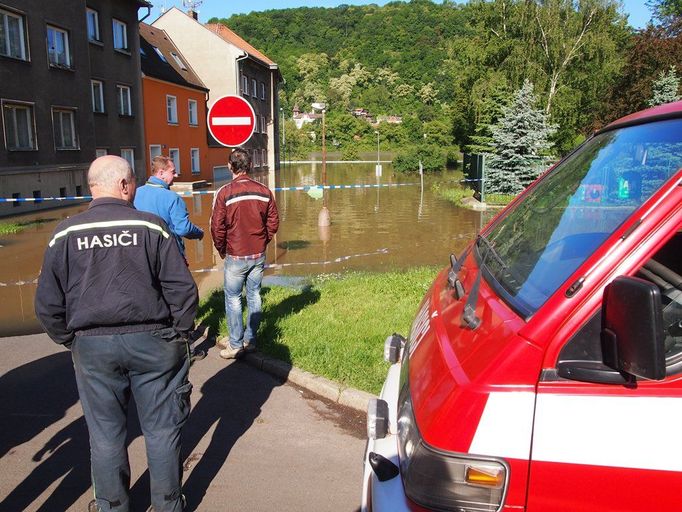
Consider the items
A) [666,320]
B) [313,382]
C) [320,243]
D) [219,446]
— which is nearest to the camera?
[666,320]

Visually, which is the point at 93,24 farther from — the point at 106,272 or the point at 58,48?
the point at 106,272

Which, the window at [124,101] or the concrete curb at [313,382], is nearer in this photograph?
the concrete curb at [313,382]

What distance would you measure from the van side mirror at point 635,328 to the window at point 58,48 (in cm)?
2481

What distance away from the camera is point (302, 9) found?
143 metres

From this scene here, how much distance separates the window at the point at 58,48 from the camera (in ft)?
73.0

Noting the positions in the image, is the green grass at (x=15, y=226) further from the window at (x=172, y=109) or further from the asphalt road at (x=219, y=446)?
the window at (x=172, y=109)

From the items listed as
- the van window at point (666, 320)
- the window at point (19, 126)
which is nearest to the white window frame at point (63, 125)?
the window at point (19, 126)

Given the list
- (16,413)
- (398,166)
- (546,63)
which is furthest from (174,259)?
(398,166)

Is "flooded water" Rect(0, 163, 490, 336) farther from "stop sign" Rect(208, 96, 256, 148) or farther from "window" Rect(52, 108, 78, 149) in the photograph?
"stop sign" Rect(208, 96, 256, 148)

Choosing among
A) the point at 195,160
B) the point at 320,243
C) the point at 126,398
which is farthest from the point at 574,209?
the point at 195,160

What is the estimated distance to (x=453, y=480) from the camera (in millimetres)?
1734

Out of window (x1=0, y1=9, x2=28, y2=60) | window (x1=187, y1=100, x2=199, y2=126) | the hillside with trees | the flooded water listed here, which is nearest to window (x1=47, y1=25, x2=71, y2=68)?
window (x1=0, y1=9, x2=28, y2=60)

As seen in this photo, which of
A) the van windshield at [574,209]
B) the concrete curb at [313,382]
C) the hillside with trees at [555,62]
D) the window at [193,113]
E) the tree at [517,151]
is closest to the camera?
the van windshield at [574,209]

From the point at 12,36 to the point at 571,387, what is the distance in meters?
23.7
